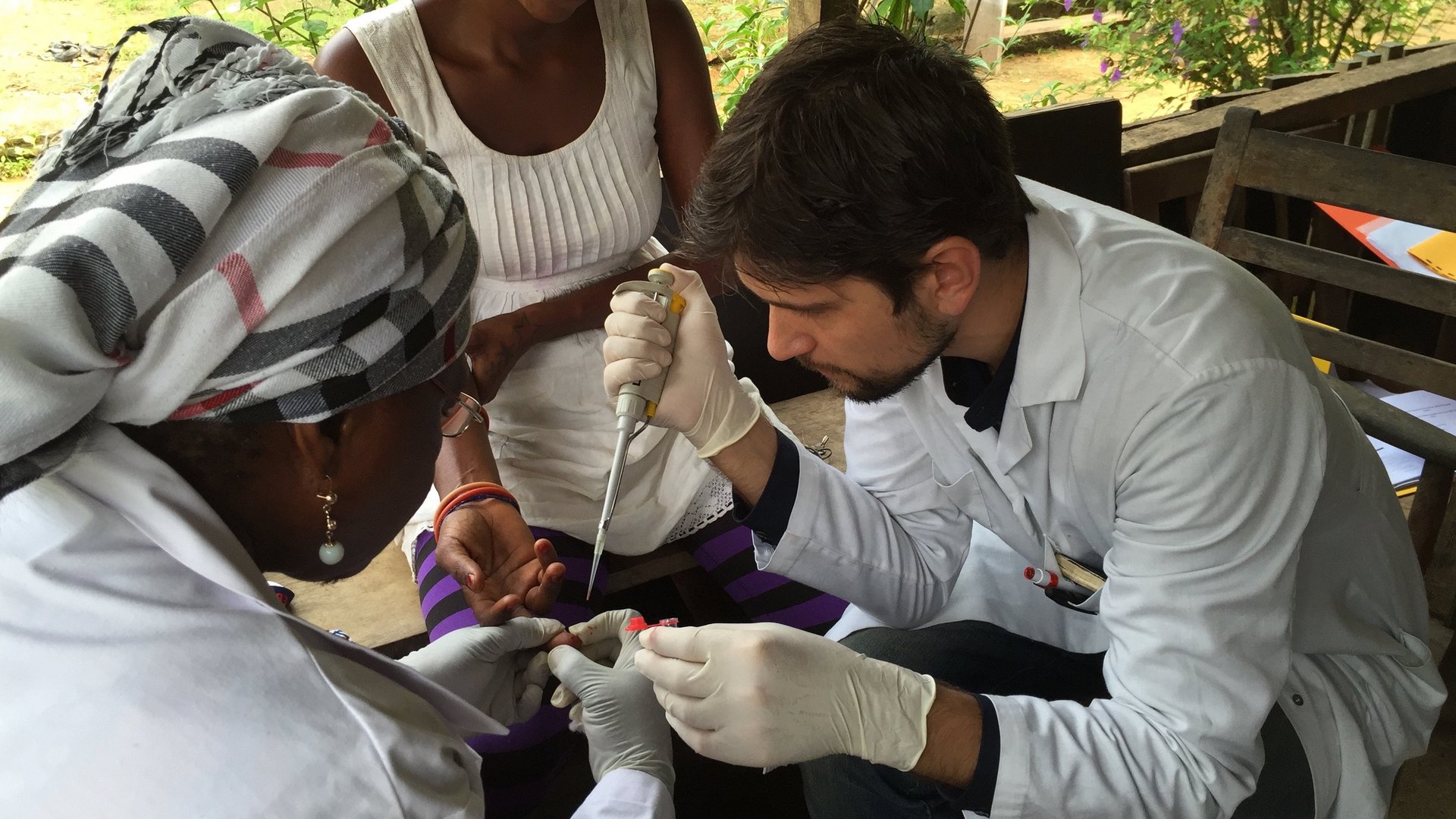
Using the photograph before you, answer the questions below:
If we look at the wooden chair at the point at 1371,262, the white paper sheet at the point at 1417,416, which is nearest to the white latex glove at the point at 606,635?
the wooden chair at the point at 1371,262

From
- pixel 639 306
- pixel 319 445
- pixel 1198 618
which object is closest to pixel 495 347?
pixel 639 306

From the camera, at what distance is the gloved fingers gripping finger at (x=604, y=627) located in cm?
169

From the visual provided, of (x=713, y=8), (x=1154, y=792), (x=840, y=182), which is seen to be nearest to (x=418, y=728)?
(x=840, y=182)

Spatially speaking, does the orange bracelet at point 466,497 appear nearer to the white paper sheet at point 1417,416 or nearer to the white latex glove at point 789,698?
the white latex glove at point 789,698

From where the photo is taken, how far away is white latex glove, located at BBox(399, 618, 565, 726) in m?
1.50

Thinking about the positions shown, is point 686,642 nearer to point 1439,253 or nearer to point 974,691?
point 974,691

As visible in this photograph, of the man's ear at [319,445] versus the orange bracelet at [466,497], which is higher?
the man's ear at [319,445]

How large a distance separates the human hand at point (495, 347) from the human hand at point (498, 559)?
251 mm

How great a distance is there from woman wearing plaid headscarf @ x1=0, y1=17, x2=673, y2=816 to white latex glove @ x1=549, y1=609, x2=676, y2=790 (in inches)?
17.1

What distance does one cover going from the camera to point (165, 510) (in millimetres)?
869

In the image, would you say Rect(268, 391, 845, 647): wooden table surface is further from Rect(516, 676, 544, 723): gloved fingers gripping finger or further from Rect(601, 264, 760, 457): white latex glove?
Rect(601, 264, 760, 457): white latex glove

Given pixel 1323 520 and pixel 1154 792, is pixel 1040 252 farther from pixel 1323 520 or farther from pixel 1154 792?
pixel 1154 792

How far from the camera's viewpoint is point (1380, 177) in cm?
186

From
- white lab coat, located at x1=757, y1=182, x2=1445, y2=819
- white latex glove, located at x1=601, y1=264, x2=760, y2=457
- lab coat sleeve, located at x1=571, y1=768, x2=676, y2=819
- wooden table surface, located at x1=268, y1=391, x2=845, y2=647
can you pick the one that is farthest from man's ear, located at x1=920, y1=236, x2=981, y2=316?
wooden table surface, located at x1=268, y1=391, x2=845, y2=647
